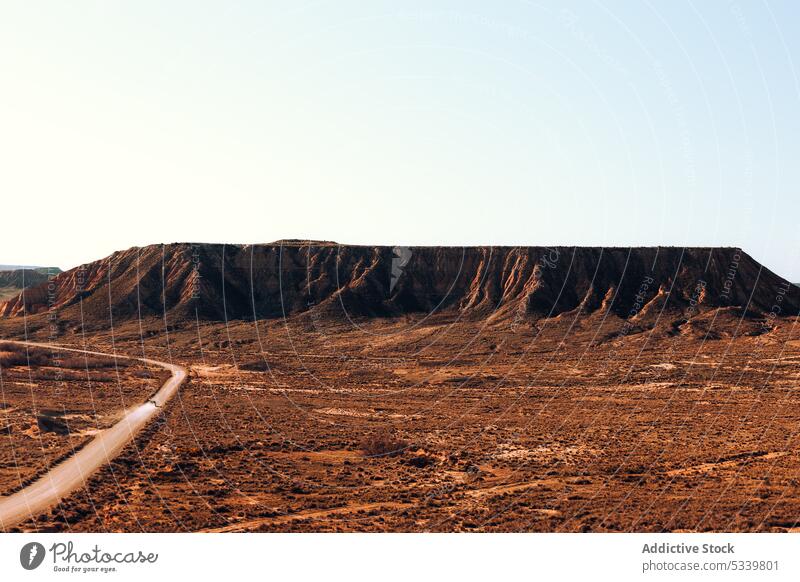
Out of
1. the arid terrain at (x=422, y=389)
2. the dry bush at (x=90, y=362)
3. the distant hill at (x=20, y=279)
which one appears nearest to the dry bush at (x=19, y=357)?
the arid terrain at (x=422, y=389)

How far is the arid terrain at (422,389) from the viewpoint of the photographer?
26.3m

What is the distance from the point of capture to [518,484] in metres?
29.5

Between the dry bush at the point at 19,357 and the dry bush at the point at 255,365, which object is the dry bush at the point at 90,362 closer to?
the dry bush at the point at 19,357

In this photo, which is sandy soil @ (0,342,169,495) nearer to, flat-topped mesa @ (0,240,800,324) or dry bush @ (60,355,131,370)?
dry bush @ (60,355,131,370)

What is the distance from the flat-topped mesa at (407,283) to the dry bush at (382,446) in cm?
6781

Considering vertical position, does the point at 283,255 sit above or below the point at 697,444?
above

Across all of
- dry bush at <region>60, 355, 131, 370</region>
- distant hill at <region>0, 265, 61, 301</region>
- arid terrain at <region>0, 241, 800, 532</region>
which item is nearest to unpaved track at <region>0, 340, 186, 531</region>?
arid terrain at <region>0, 241, 800, 532</region>

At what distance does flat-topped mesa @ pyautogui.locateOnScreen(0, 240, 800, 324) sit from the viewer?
108 meters

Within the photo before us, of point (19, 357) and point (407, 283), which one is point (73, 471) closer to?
point (19, 357)

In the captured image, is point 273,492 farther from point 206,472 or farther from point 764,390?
point 764,390

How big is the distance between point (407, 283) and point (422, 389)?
5849cm
